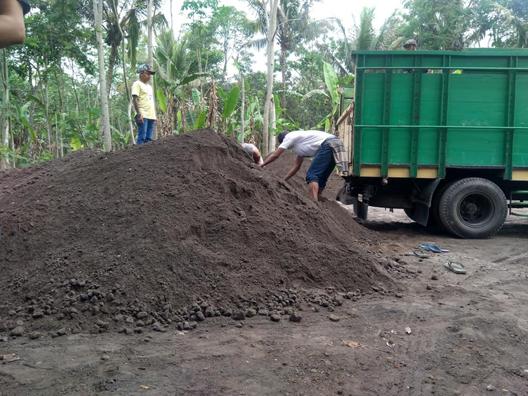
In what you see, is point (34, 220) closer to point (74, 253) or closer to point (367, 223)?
point (74, 253)

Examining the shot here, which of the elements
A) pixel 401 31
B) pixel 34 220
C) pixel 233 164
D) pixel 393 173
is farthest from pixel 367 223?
pixel 401 31

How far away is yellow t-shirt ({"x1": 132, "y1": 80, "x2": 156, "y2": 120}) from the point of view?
8.12 m

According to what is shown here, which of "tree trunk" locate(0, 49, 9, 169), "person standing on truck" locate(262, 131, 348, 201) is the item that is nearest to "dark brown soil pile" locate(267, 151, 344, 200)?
"person standing on truck" locate(262, 131, 348, 201)

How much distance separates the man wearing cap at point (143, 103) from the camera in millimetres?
8133

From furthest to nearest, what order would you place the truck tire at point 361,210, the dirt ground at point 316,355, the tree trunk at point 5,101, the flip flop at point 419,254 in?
the tree trunk at point 5,101 → the truck tire at point 361,210 → the flip flop at point 419,254 → the dirt ground at point 316,355

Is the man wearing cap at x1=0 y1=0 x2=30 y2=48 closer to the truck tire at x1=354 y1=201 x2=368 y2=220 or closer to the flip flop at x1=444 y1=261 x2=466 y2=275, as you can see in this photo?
the flip flop at x1=444 y1=261 x2=466 y2=275

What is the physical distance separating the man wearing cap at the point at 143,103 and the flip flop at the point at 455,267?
5151mm

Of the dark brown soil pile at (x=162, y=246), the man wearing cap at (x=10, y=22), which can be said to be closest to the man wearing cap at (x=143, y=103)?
the dark brown soil pile at (x=162, y=246)

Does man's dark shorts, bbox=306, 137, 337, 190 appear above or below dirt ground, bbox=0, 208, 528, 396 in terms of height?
above

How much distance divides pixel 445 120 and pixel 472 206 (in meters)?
1.39

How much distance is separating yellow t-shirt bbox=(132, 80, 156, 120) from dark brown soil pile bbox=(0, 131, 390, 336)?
247cm

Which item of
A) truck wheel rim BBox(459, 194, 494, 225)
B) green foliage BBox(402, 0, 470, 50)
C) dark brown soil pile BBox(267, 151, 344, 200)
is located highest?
green foliage BBox(402, 0, 470, 50)

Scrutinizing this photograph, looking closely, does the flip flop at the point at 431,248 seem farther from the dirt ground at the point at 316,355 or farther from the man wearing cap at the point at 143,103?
the man wearing cap at the point at 143,103

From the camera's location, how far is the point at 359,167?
7324 millimetres
